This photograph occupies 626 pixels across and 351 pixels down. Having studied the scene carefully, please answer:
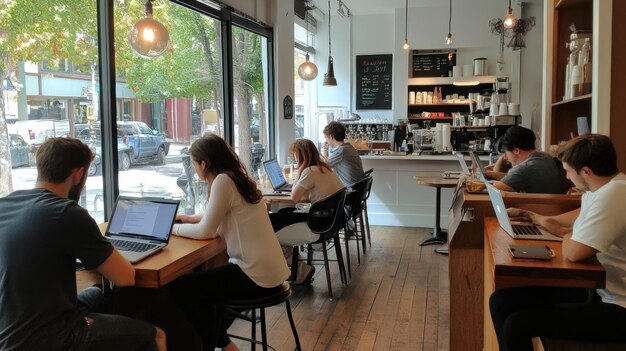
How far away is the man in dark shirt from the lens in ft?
5.86

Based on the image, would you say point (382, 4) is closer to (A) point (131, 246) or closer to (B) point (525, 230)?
(B) point (525, 230)

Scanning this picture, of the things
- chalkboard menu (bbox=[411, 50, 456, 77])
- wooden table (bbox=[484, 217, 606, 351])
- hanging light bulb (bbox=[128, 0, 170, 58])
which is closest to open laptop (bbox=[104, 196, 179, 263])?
hanging light bulb (bbox=[128, 0, 170, 58])

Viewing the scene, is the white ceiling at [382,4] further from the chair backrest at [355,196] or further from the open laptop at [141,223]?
the open laptop at [141,223]

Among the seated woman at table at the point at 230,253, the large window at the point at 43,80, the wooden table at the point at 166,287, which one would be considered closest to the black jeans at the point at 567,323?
the seated woman at table at the point at 230,253

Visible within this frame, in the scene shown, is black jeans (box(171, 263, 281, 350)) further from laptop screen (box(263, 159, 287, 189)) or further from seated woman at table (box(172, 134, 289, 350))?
laptop screen (box(263, 159, 287, 189))

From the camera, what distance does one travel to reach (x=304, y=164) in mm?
4492

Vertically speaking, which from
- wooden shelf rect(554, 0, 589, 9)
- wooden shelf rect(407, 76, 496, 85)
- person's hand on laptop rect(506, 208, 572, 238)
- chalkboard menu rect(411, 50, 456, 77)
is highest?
chalkboard menu rect(411, 50, 456, 77)

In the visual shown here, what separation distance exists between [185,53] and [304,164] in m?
1.49

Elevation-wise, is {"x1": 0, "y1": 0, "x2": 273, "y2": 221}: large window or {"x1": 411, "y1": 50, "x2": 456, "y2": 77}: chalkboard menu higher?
{"x1": 411, "y1": 50, "x2": 456, "y2": 77}: chalkboard menu

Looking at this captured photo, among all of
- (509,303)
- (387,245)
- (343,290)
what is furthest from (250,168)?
(509,303)

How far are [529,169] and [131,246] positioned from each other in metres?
2.62

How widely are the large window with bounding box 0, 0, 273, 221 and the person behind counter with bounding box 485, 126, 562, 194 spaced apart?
2.60 meters

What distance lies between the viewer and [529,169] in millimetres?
3711

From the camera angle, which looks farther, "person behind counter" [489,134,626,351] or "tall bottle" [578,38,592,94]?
"tall bottle" [578,38,592,94]
